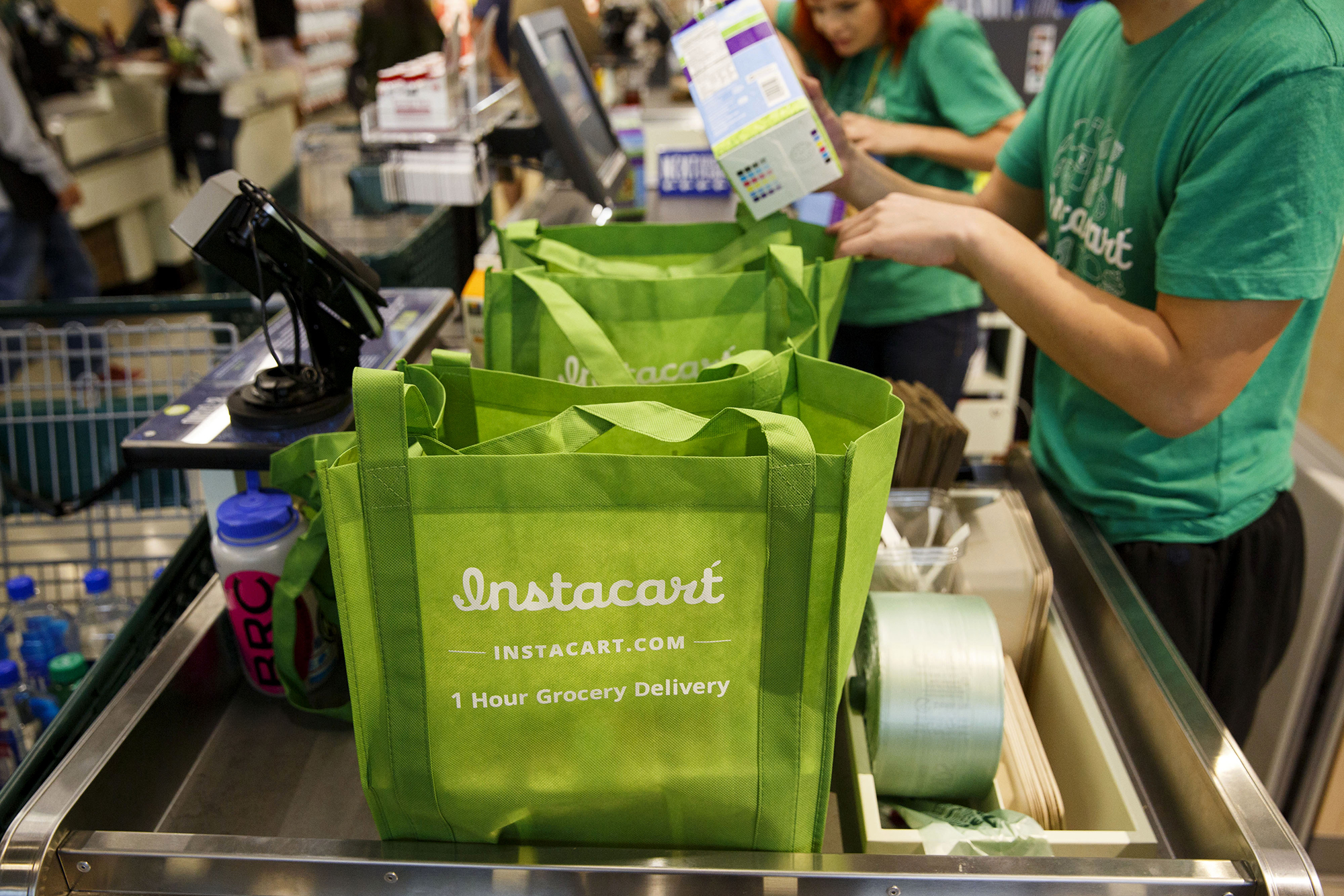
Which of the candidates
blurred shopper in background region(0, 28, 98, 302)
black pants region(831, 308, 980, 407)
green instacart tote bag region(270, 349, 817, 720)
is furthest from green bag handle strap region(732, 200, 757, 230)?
blurred shopper in background region(0, 28, 98, 302)

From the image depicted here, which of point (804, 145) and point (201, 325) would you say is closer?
point (804, 145)

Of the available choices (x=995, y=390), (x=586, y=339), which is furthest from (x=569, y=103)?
(x=995, y=390)

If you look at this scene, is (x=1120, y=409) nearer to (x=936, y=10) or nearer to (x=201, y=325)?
(x=936, y=10)

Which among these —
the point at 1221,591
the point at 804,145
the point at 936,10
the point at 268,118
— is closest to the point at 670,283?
the point at 804,145

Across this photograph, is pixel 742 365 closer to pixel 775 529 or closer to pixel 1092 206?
pixel 775 529

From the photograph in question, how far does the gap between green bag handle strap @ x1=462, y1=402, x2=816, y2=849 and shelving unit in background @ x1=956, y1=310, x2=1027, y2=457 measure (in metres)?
3.18

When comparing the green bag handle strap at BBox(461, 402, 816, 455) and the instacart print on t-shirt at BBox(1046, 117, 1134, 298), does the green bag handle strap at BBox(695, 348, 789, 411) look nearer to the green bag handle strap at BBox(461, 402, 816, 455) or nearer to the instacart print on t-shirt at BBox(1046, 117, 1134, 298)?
the green bag handle strap at BBox(461, 402, 816, 455)

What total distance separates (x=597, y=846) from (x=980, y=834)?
0.38 meters

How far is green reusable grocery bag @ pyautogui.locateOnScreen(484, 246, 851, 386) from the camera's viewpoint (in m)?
1.17

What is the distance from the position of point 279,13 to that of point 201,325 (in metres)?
6.54

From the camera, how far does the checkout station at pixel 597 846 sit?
833 millimetres

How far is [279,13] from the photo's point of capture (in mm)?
7293

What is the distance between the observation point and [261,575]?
1087 millimetres

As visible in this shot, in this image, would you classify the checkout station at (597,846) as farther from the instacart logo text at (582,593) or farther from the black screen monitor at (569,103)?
the black screen monitor at (569,103)
